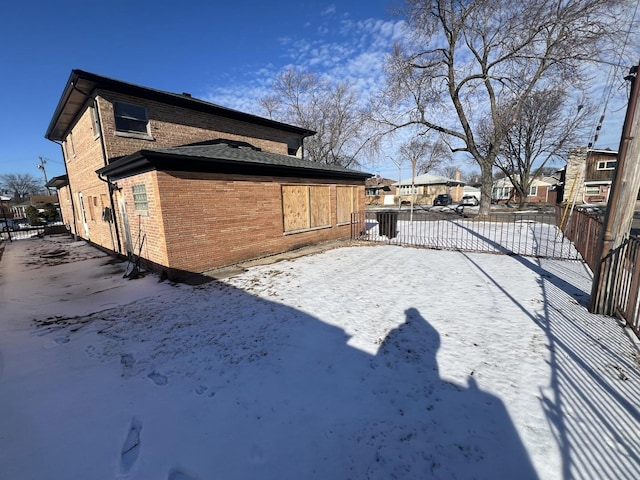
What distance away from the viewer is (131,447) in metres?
2.32

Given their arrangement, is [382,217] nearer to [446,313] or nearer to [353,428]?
[446,313]

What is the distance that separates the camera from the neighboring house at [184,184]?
683 cm

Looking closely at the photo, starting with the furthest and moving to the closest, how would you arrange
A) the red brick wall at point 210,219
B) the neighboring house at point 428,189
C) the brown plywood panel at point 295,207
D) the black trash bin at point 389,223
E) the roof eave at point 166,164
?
the neighboring house at point 428,189 → the black trash bin at point 389,223 → the brown plywood panel at point 295,207 → the red brick wall at point 210,219 → the roof eave at point 166,164

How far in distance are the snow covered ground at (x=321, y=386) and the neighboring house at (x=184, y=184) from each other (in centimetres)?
207

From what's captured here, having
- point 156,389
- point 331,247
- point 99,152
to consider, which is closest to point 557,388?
point 156,389

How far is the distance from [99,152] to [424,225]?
16298 millimetres

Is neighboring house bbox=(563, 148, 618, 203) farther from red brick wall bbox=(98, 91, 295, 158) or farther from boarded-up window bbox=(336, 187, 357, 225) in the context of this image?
red brick wall bbox=(98, 91, 295, 158)

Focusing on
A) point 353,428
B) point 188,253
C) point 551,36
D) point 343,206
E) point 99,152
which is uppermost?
point 551,36

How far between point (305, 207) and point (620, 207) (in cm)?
821

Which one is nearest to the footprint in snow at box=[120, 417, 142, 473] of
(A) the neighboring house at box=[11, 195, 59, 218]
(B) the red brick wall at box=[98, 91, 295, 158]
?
(B) the red brick wall at box=[98, 91, 295, 158]

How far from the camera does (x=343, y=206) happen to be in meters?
12.6

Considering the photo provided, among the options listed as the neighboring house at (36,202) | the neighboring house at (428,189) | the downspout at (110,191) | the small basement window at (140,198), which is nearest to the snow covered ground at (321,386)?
the small basement window at (140,198)

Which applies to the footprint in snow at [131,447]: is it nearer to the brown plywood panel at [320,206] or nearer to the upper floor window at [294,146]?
the brown plywood panel at [320,206]

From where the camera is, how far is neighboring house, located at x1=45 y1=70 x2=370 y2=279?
6.83 m
